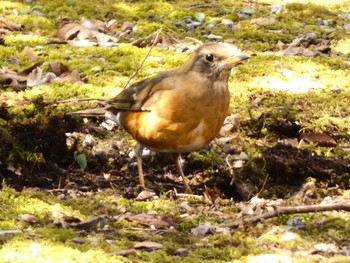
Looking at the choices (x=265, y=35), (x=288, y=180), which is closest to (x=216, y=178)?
(x=288, y=180)

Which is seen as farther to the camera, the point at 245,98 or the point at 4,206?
the point at 245,98

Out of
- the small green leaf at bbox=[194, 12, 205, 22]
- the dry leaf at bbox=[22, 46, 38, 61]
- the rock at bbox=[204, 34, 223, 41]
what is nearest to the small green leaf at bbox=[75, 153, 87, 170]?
the dry leaf at bbox=[22, 46, 38, 61]

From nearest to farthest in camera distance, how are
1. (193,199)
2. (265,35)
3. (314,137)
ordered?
(193,199)
(314,137)
(265,35)

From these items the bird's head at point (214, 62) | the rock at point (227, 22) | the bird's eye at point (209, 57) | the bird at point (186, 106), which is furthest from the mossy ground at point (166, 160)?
the bird's eye at point (209, 57)

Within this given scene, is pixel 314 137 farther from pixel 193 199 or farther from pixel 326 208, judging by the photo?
pixel 326 208

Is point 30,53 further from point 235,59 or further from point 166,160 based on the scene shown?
point 235,59

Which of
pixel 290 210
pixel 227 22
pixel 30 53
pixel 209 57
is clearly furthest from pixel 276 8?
pixel 290 210

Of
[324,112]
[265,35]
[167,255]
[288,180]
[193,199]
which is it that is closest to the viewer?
[167,255]
